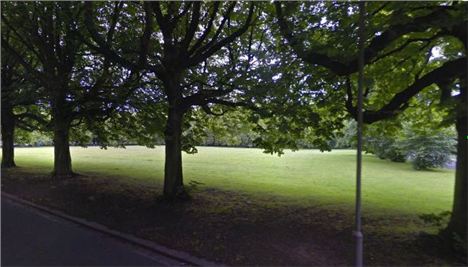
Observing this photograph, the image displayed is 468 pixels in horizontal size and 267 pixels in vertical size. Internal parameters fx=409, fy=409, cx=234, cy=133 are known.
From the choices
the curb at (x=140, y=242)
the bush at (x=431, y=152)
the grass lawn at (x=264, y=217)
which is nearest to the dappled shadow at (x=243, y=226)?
the grass lawn at (x=264, y=217)

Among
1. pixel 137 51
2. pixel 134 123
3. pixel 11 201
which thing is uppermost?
pixel 137 51

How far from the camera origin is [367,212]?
10859 mm

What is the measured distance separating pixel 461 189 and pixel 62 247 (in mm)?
7082

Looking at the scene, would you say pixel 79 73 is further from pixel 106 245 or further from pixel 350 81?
pixel 350 81

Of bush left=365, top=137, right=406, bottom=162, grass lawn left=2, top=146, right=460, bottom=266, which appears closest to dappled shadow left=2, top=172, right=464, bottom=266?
grass lawn left=2, top=146, right=460, bottom=266

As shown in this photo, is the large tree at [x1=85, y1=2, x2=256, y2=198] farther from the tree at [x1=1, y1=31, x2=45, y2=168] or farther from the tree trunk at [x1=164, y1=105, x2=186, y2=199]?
the tree at [x1=1, y1=31, x2=45, y2=168]

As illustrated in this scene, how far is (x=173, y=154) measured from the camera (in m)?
11.0

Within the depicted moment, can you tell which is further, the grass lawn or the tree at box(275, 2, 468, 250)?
the grass lawn

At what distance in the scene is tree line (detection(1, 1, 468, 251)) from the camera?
735 centimetres

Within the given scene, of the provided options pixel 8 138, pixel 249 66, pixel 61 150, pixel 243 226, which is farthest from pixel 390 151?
pixel 243 226

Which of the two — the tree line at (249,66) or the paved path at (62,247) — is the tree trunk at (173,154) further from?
the paved path at (62,247)

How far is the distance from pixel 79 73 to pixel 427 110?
1161cm


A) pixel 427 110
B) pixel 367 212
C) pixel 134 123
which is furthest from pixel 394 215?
pixel 134 123

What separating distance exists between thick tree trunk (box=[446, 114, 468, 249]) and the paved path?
479 cm
